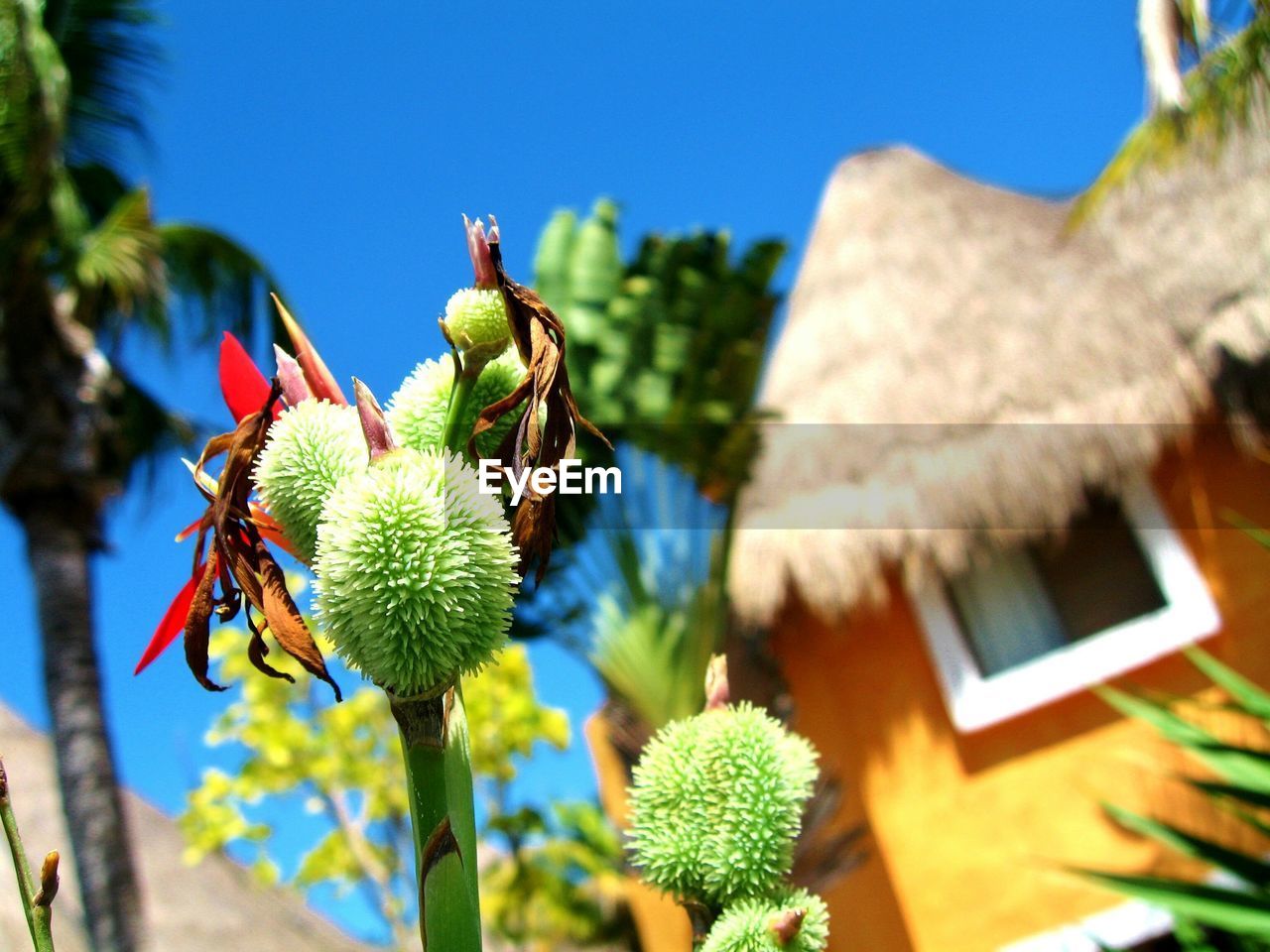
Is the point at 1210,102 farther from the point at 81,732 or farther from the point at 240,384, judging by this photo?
the point at 81,732

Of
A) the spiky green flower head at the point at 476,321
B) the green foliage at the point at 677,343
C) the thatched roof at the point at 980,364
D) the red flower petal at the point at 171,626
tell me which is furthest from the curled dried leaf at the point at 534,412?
the thatched roof at the point at 980,364

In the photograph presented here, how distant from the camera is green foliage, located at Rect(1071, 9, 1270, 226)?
12.0 feet

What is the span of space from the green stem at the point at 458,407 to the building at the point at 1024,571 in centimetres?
438

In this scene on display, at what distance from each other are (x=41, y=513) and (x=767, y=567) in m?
3.05

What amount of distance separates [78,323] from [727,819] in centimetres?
520

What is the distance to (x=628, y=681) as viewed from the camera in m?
4.52

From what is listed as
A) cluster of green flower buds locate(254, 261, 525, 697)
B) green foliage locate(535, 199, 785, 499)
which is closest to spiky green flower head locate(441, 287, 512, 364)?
cluster of green flower buds locate(254, 261, 525, 697)

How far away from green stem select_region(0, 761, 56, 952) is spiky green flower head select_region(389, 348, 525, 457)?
192 millimetres

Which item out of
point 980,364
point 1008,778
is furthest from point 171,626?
point 980,364

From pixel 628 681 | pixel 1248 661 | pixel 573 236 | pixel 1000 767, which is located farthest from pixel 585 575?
pixel 1248 661

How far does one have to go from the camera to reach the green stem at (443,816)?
14.3 inches

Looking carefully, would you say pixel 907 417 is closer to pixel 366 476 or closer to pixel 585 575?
pixel 585 575

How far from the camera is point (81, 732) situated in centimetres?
392

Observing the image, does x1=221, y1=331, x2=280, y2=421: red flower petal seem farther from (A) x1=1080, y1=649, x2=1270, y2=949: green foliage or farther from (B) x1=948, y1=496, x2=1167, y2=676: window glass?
(B) x1=948, y1=496, x2=1167, y2=676: window glass
